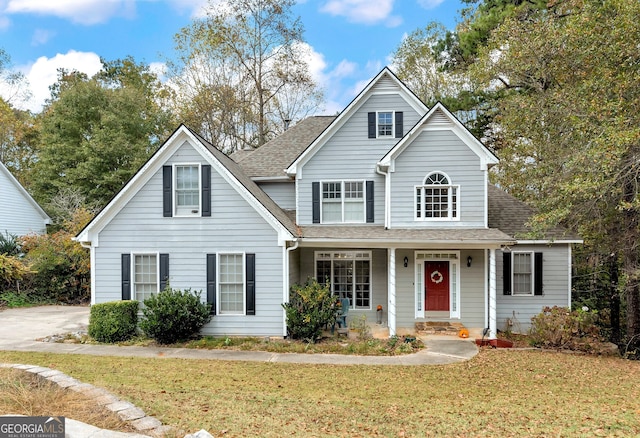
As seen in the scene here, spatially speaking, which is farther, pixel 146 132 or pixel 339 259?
pixel 146 132

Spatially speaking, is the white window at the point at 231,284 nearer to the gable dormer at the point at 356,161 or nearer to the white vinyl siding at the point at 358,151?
the gable dormer at the point at 356,161

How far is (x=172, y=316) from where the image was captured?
11.4 m

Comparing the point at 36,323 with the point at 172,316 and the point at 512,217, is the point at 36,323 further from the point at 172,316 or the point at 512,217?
the point at 512,217

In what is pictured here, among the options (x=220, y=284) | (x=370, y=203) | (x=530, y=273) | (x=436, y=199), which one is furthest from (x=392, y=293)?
(x=220, y=284)

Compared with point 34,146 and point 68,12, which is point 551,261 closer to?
point 68,12

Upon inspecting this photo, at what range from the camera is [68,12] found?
2350 centimetres

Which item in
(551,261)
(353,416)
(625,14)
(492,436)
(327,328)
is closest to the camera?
(492,436)

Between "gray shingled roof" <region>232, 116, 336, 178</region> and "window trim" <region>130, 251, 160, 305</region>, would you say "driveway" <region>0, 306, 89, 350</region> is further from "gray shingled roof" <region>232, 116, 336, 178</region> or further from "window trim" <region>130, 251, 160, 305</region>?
"gray shingled roof" <region>232, 116, 336, 178</region>

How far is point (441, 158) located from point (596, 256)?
22.9ft

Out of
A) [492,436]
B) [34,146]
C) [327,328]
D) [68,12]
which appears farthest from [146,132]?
[492,436]

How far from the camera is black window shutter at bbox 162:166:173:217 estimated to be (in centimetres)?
1242

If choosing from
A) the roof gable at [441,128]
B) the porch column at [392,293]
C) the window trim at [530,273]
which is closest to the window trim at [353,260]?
the porch column at [392,293]

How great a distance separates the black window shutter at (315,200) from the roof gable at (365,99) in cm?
81

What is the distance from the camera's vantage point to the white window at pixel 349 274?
1421 centimetres
